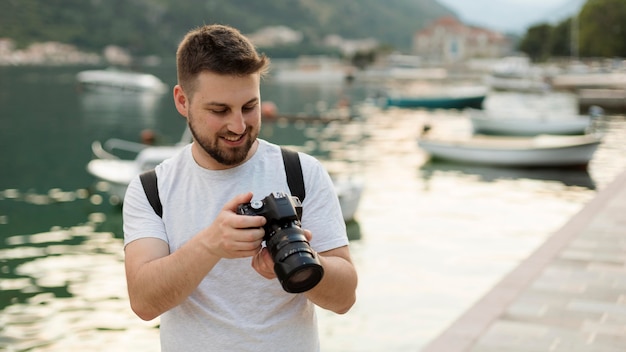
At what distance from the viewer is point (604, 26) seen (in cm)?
9238

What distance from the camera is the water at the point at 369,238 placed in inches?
342

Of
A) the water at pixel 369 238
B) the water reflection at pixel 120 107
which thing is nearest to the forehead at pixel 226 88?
the water at pixel 369 238

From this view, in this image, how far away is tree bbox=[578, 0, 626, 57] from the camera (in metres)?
89.8

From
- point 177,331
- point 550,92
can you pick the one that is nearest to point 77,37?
point 550,92

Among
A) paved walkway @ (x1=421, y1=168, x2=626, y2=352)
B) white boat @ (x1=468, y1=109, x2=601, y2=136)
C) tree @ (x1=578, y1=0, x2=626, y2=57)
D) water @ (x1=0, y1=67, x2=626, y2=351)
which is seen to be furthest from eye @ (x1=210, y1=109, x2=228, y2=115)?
tree @ (x1=578, y1=0, x2=626, y2=57)

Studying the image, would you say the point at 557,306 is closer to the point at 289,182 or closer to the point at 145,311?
the point at 289,182

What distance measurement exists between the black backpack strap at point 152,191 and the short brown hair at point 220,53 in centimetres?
32

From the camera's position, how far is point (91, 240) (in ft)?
44.2

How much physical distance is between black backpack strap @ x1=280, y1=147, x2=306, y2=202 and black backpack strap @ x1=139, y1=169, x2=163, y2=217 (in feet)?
1.22

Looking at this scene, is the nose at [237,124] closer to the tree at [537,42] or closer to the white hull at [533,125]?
the white hull at [533,125]

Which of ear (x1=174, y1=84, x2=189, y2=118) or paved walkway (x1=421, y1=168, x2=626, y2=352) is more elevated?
ear (x1=174, y1=84, x2=189, y2=118)

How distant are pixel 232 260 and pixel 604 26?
98.5 m

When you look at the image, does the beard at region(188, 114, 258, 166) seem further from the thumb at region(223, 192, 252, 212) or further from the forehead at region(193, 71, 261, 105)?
the thumb at region(223, 192, 252, 212)

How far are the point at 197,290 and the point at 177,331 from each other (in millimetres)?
148
